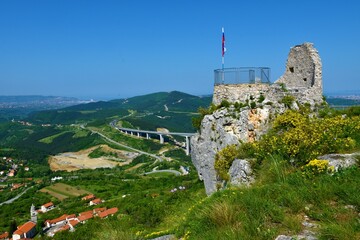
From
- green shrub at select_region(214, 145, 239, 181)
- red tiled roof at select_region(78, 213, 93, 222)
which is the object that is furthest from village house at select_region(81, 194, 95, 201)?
green shrub at select_region(214, 145, 239, 181)

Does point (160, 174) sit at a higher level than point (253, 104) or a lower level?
lower

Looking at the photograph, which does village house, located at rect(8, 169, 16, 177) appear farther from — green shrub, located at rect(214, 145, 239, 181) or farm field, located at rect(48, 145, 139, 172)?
green shrub, located at rect(214, 145, 239, 181)

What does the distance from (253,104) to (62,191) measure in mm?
74086

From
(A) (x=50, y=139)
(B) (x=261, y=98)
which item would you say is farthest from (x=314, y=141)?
(A) (x=50, y=139)

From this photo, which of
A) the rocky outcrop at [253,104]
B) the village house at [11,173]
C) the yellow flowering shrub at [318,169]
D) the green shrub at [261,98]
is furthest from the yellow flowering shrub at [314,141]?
the village house at [11,173]

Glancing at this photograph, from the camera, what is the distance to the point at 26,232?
48750mm

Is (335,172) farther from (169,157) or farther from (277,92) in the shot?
(169,157)

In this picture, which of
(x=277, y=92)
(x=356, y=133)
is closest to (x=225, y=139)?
(x=277, y=92)

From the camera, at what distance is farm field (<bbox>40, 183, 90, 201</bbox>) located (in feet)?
255

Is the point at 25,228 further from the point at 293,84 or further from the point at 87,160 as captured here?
the point at 87,160

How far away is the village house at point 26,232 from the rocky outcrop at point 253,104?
39.0 meters

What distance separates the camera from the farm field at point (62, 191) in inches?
3063

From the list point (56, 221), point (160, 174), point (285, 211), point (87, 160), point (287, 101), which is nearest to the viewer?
point (285, 211)

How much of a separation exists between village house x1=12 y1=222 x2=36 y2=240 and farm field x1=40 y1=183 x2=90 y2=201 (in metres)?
23.6
